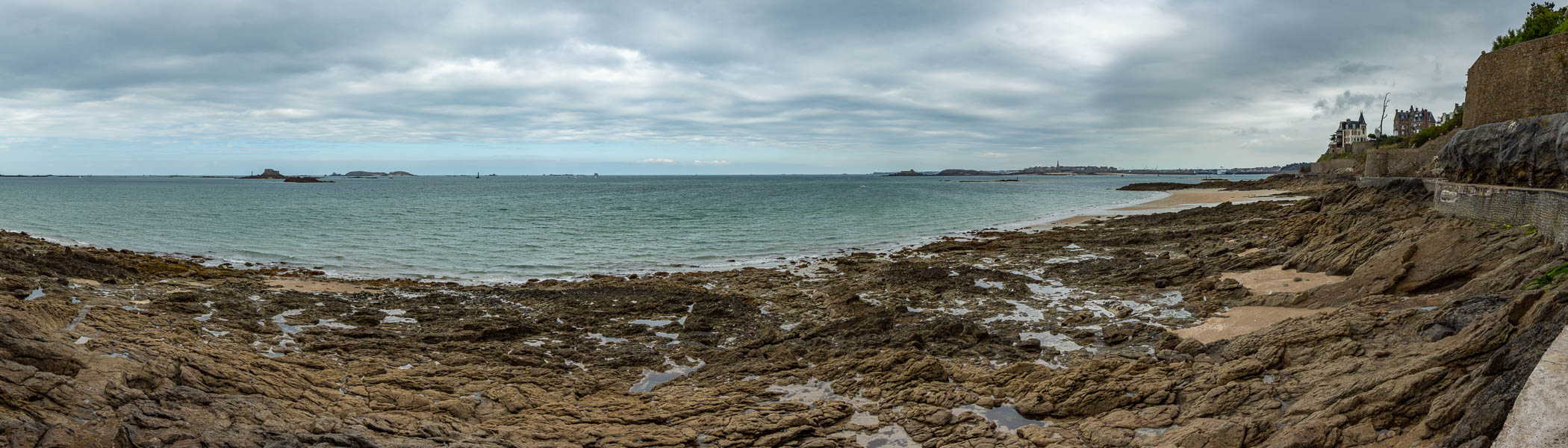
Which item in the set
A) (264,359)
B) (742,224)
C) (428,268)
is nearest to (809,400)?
(264,359)

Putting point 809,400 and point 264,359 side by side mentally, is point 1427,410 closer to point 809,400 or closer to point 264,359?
point 809,400

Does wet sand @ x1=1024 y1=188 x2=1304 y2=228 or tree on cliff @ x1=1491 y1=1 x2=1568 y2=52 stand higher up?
tree on cliff @ x1=1491 y1=1 x2=1568 y2=52

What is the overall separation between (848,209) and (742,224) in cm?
1506

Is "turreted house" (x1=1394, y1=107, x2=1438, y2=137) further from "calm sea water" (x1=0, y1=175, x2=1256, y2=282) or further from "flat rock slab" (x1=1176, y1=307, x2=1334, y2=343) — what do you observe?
"flat rock slab" (x1=1176, y1=307, x2=1334, y2=343)

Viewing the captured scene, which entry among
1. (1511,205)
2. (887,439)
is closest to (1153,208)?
(1511,205)

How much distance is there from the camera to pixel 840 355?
32.9ft

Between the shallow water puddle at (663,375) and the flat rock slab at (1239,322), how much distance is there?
7.36 metres

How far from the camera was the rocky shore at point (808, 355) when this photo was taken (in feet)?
19.5

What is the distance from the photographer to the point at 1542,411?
4117 millimetres

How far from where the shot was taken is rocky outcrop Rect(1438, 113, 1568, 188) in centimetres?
1619

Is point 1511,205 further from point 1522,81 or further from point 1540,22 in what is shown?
point 1540,22

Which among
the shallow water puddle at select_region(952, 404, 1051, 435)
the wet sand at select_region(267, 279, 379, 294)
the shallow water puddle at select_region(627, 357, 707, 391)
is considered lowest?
the shallow water puddle at select_region(627, 357, 707, 391)

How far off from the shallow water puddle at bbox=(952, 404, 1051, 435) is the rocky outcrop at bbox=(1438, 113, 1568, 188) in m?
15.8

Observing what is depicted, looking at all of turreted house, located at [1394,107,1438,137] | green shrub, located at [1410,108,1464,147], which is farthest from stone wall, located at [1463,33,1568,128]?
turreted house, located at [1394,107,1438,137]
